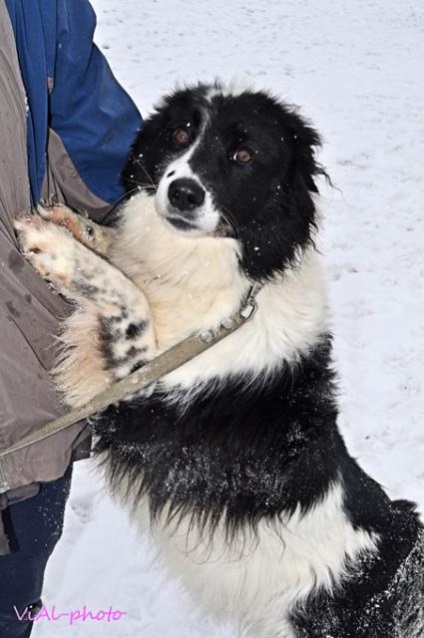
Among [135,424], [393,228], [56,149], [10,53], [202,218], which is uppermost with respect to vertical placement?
[10,53]

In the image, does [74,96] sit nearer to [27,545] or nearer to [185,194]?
[185,194]

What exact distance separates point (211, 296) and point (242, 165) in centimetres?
39

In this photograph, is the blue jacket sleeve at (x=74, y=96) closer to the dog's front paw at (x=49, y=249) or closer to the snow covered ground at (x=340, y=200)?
the dog's front paw at (x=49, y=249)

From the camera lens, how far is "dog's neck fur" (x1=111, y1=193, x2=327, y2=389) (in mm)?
2416

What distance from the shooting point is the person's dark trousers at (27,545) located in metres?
2.15

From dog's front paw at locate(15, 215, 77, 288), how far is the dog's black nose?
0.30 m

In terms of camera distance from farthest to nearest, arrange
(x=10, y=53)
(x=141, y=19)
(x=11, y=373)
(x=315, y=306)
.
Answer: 1. (x=141, y=19)
2. (x=315, y=306)
3. (x=11, y=373)
4. (x=10, y=53)

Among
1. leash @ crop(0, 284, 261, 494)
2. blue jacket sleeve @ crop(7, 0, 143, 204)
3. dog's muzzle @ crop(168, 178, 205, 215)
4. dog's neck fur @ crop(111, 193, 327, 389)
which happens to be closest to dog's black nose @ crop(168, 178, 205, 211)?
dog's muzzle @ crop(168, 178, 205, 215)

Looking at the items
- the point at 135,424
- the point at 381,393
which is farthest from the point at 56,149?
the point at 381,393

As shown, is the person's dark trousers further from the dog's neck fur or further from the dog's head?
the dog's head

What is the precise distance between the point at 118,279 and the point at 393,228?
5.36 meters

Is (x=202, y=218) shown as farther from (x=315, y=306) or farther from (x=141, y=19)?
(x=141, y=19)

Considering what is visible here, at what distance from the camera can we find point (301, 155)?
250 cm

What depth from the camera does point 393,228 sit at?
7.29 meters
